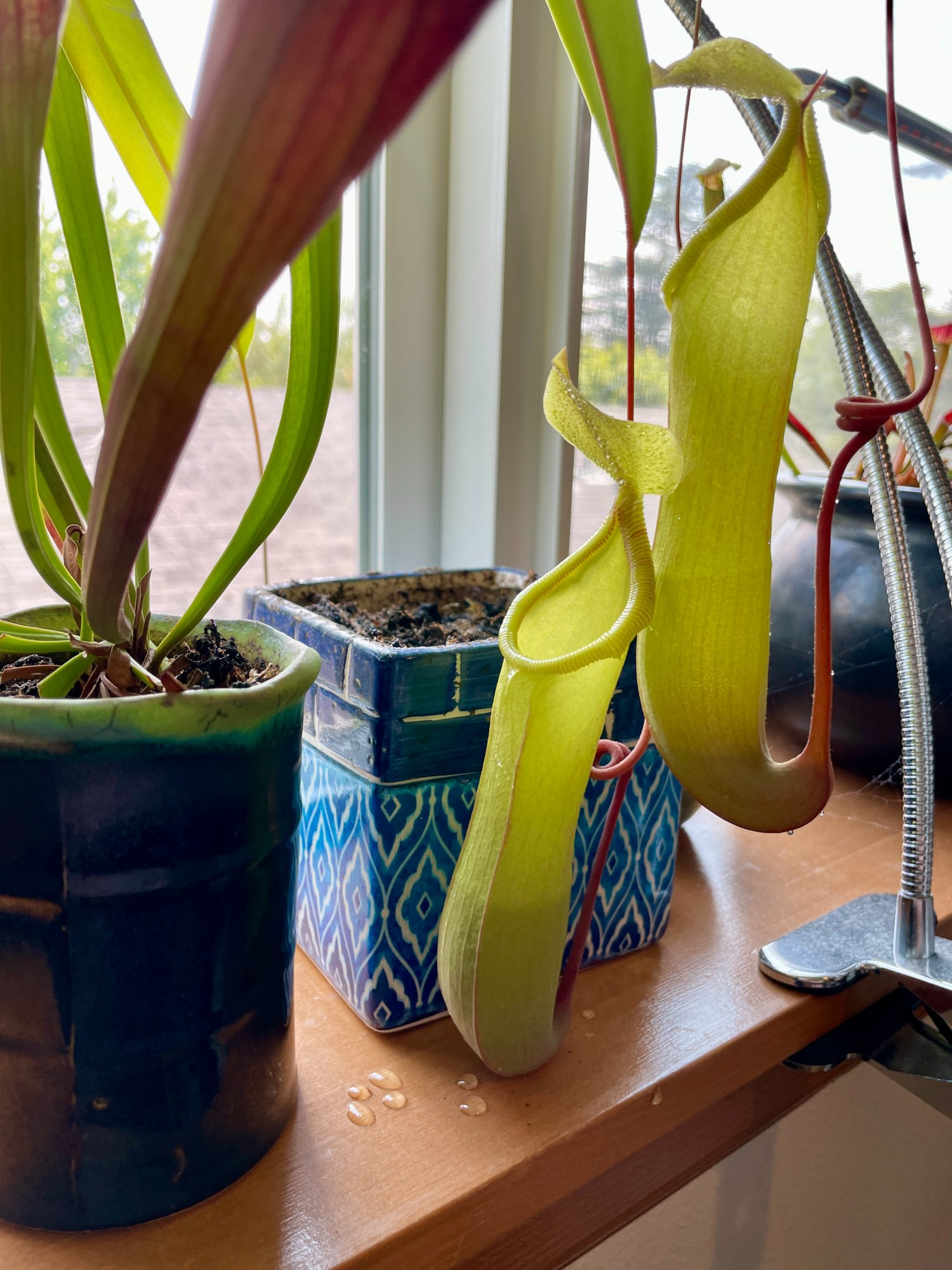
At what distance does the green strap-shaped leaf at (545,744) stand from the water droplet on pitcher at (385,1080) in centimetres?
7

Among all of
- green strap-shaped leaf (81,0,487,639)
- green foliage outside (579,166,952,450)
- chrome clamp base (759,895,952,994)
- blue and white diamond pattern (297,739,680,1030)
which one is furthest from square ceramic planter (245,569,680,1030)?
green foliage outside (579,166,952,450)

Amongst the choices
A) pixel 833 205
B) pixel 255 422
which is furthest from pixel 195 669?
pixel 833 205

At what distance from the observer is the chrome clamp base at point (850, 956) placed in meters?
0.43

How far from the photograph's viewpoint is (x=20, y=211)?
20 centimetres

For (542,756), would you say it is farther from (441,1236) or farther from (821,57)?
(821,57)

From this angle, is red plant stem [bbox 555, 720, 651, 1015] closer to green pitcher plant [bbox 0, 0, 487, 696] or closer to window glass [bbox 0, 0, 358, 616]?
green pitcher plant [bbox 0, 0, 487, 696]

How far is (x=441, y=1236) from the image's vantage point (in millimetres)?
304

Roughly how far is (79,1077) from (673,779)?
1.01 ft

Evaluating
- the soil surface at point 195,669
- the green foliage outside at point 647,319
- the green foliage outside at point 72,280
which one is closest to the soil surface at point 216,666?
the soil surface at point 195,669

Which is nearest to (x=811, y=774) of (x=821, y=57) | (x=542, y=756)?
(x=542, y=756)

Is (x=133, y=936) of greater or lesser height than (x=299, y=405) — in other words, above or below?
below

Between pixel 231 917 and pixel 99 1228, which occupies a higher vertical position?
pixel 231 917

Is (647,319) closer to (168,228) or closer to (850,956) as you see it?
(850,956)

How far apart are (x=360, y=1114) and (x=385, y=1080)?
22 mm
